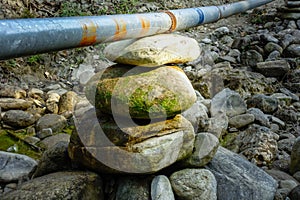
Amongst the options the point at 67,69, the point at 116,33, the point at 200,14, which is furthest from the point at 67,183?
the point at 67,69

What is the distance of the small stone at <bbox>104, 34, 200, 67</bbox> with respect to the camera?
2.58 metres

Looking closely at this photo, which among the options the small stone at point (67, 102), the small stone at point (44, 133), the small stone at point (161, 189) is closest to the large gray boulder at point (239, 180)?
the small stone at point (161, 189)

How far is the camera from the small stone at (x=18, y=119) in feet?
15.6

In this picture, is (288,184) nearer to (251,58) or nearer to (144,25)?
(144,25)

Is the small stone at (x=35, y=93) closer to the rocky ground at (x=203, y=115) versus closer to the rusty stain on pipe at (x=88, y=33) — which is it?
the rocky ground at (x=203, y=115)

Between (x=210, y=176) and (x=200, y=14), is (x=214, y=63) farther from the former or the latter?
(x=210, y=176)

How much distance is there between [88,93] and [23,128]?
8.00 feet

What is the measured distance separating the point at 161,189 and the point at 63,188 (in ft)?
2.67

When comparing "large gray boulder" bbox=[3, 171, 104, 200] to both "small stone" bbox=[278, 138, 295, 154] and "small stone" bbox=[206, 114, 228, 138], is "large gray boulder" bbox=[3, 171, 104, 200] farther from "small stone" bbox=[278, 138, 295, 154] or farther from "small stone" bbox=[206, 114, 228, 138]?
"small stone" bbox=[278, 138, 295, 154]

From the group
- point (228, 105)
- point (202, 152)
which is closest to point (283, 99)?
point (228, 105)

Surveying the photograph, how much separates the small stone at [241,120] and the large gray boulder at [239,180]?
69.1 inches

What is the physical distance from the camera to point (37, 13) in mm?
6914

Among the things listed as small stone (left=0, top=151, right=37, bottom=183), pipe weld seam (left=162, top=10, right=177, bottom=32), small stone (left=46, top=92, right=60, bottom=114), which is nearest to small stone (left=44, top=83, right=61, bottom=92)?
small stone (left=46, top=92, right=60, bottom=114)

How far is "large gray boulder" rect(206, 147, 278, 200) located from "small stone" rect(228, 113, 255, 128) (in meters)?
1.76
